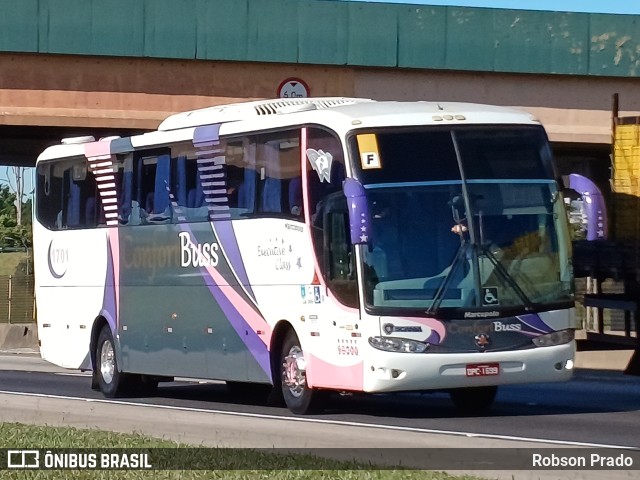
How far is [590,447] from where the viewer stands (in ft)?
45.1

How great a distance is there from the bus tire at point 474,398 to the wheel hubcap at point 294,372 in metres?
1.76

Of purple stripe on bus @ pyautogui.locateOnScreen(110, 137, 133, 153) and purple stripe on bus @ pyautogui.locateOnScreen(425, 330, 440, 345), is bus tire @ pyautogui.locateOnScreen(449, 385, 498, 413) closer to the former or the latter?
purple stripe on bus @ pyautogui.locateOnScreen(425, 330, 440, 345)

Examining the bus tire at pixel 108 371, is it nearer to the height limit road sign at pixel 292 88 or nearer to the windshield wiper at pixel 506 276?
the windshield wiper at pixel 506 276

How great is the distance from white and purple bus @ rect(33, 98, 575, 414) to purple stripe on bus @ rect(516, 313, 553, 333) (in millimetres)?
30

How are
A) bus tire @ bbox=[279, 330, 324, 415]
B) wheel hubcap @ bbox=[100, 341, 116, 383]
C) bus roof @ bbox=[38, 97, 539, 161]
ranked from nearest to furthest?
1. bus roof @ bbox=[38, 97, 539, 161]
2. bus tire @ bbox=[279, 330, 324, 415]
3. wheel hubcap @ bbox=[100, 341, 116, 383]

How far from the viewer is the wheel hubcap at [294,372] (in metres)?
17.9

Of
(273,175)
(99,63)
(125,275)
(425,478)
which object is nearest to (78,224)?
(125,275)

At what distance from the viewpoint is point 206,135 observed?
2002cm

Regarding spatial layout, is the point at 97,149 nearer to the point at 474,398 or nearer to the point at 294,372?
the point at 294,372


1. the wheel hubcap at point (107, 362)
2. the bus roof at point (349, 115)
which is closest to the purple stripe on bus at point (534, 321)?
the bus roof at point (349, 115)

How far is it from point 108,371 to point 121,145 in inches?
125

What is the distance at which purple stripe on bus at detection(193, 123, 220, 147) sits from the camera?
1981 cm

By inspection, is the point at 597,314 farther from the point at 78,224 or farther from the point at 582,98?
the point at 582,98

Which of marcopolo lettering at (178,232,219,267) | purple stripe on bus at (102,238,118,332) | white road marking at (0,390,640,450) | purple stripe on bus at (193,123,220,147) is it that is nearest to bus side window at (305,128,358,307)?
white road marking at (0,390,640,450)
